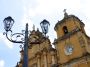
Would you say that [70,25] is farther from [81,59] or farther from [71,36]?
[81,59]

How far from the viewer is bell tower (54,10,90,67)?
58.7ft

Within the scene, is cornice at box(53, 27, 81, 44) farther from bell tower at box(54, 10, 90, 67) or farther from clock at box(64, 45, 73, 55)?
clock at box(64, 45, 73, 55)

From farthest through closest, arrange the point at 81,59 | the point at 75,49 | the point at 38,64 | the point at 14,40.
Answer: the point at 38,64
the point at 75,49
the point at 81,59
the point at 14,40

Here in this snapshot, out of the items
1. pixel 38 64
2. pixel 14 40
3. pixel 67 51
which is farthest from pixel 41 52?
pixel 14 40

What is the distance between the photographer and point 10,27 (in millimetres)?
6980

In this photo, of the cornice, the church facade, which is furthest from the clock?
the cornice

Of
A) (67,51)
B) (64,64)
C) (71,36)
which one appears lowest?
(64,64)

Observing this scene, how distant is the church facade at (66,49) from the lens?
18.1 m

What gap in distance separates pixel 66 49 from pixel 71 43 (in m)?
0.75

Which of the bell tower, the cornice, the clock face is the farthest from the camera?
the cornice

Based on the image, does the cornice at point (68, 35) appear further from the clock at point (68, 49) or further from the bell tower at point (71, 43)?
the clock at point (68, 49)

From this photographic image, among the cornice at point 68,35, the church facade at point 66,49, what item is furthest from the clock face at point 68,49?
the cornice at point 68,35

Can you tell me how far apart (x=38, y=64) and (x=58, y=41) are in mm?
2962

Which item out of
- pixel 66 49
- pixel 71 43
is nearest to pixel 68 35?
pixel 71 43
